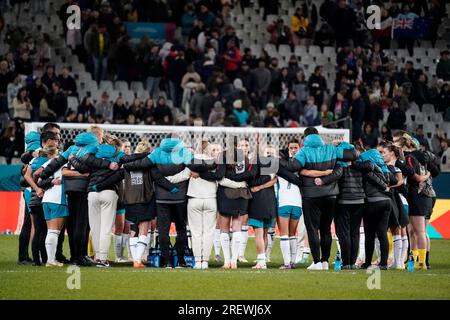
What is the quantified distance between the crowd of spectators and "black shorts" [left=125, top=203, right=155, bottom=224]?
36.5 feet

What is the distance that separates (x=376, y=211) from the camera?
58.8 ft

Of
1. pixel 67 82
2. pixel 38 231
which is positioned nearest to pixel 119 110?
pixel 67 82

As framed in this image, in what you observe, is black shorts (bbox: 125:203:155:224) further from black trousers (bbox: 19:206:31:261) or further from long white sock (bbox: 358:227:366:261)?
long white sock (bbox: 358:227:366:261)

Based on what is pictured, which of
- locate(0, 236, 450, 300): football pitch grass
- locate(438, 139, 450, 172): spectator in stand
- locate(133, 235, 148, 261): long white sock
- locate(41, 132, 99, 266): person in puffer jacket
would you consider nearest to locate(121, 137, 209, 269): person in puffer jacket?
locate(133, 235, 148, 261): long white sock

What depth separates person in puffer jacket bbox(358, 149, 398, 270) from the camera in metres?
17.9

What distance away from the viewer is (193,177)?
17531 millimetres

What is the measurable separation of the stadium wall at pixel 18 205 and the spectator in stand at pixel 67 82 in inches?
169

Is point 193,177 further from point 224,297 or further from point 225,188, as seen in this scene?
point 224,297

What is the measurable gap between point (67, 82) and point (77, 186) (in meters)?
13.8

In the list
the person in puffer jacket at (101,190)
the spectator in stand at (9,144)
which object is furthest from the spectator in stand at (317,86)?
the person in puffer jacket at (101,190)

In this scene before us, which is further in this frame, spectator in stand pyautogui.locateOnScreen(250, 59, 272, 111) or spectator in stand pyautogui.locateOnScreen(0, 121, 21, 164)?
spectator in stand pyautogui.locateOnScreen(250, 59, 272, 111)

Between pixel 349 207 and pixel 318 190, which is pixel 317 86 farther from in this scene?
pixel 318 190

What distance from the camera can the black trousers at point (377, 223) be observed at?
17.9m

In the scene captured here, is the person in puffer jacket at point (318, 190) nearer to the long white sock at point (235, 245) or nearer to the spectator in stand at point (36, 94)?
the long white sock at point (235, 245)
